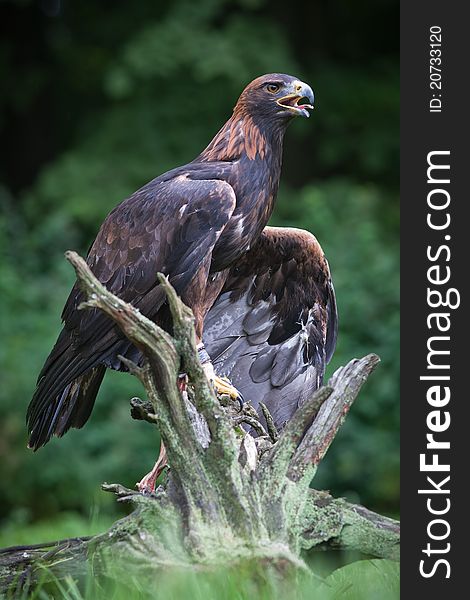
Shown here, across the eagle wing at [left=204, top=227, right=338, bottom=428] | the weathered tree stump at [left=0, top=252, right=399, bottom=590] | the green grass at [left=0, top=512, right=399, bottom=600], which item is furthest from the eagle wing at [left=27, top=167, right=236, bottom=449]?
the green grass at [left=0, top=512, right=399, bottom=600]

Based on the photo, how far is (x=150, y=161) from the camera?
11.2 meters

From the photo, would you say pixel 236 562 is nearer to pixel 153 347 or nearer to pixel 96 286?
pixel 153 347

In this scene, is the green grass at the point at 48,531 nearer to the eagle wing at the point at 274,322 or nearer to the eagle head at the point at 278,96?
the eagle wing at the point at 274,322

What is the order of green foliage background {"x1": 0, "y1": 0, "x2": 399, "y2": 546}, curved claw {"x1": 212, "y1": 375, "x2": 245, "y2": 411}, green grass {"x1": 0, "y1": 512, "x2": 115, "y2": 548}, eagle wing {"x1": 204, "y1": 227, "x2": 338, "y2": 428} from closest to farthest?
curved claw {"x1": 212, "y1": 375, "x2": 245, "y2": 411}, eagle wing {"x1": 204, "y1": 227, "x2": 338, "y2": 428}, green grass {"x1": 0, "y1": 512, "x2": 115, "y2": 548}, green foliage background {"x1": 0, "y1": 0, "x2": 399, "y2": 546}

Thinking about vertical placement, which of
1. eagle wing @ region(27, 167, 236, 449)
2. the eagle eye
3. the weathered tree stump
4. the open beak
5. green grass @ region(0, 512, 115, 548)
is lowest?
the weathered tree stump

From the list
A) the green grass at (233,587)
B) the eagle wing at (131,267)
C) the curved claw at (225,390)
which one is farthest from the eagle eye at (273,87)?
the green grass at (233,587)

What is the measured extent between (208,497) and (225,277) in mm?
1820

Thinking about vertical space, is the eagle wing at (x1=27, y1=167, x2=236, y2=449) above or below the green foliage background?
below

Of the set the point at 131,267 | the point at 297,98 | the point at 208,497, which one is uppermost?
the point at 297,98

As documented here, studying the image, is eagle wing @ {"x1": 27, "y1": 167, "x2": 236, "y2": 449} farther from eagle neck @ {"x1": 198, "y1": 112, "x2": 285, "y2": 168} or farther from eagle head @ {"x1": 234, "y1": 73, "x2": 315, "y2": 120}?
eagle head @ {"x1": 234, "y1": 73, "x2": 315, "y2": 120}

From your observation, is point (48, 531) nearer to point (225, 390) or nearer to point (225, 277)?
point (225, 277)

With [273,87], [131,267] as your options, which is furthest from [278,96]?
[131,267]

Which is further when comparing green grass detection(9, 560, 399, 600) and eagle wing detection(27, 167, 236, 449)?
eagle wing detection(27, 167, 236, 449)

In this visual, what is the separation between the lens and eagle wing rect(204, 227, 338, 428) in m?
5.55
